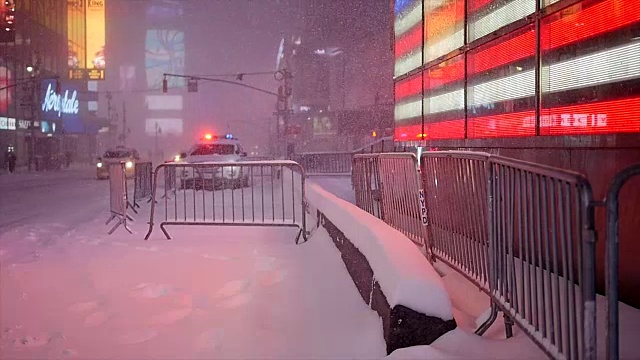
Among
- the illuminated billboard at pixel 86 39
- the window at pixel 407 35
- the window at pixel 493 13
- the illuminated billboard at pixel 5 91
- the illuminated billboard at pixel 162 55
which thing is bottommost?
the window at pixel 493 13

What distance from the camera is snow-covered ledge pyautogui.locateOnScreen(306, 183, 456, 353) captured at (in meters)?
3.99

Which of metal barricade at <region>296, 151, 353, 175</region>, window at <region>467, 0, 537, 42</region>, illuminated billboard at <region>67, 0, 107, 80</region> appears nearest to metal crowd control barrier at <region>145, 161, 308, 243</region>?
window at <region>467, 0, 537, 42</region>

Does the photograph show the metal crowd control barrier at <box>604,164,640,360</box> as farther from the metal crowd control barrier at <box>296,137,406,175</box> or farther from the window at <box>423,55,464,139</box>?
the metal crowd control barrier at <box>296,137,406,175</box>

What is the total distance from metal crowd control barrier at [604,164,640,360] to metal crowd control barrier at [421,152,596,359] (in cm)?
7

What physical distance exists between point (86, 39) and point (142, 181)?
63401 mm

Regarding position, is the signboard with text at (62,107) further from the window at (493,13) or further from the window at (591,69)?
the window at (591,69)

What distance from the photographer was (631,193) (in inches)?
181

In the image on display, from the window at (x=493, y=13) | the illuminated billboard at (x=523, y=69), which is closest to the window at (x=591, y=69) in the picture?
the illuminated billboard at (x=523, y=69)

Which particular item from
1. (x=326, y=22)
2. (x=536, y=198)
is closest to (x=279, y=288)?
(x=536, y=198)

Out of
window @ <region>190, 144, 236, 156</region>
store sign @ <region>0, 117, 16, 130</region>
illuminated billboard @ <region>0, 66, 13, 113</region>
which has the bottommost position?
window @ <region>190, 144, 236, 156</region>

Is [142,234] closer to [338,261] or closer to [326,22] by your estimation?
[338,261]

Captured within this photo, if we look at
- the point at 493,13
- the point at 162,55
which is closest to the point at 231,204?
the point at 493,13

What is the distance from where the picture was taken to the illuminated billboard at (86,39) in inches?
2785

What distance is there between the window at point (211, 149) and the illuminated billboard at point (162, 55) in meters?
130
